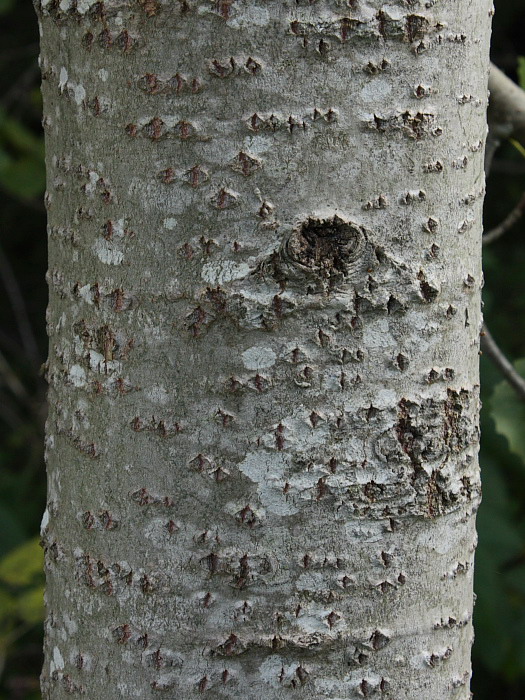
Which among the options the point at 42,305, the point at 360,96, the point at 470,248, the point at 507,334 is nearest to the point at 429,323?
the point at 470,248

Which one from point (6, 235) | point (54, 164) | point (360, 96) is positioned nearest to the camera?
point (360, 96)

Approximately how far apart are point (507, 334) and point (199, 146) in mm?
2309

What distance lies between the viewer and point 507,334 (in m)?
2.86

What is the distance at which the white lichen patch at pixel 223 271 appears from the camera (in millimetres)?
732

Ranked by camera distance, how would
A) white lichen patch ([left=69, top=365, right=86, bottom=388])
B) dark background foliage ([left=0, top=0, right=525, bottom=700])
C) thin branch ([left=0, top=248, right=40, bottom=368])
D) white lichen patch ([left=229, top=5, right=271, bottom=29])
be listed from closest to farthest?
white lichen patch ([left=229, top=5, right=271, bottom=29]) < white lichen patch ([left=69, top=365, right=86, bottom=388]) < dark background foliage ([left=0, top=0, right=525, bottom=700]) < thin branch ([left=0, top=248, right=40, bottom=368])

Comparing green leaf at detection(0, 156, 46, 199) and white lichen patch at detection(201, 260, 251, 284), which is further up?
white lichen patch at detection(201, 260, 251, 284)

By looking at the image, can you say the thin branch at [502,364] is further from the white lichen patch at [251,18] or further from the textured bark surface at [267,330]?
the white lichen patch at [251,18]

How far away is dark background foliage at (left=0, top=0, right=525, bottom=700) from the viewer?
2236 mm

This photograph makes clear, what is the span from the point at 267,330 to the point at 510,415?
2.60 feet

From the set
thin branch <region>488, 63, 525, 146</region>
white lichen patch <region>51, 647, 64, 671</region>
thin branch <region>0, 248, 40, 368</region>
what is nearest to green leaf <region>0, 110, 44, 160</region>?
thin branch <region>0, 248, 40, 368</region>

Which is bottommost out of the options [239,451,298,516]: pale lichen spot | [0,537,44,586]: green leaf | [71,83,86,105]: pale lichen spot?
[0,537,44,586]: green leaf

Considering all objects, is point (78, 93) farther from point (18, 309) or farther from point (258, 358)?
point (18, 309)

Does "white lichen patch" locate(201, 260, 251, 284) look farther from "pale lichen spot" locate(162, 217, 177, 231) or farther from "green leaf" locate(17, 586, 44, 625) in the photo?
"green leaf" locate(17, 586, 44, 625)

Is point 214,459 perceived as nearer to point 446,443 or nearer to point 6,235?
point 446,443
